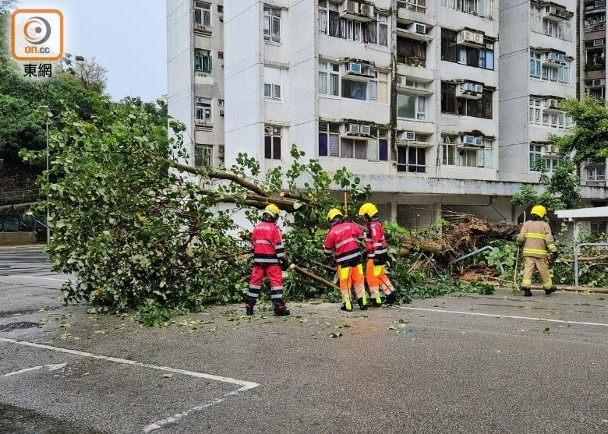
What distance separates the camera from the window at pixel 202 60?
32531 millimetres

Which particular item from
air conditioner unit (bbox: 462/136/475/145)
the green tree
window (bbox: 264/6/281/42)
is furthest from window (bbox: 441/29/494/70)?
window (bbox: 264/6/281/42)

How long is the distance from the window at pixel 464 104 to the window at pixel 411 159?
290 cm

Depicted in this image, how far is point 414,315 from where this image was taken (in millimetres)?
8984

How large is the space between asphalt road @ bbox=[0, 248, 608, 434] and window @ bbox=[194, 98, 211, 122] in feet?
80.0

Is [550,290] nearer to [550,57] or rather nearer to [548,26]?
[550,57]

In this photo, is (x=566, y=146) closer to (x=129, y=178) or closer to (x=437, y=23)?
(x=437, y=23)

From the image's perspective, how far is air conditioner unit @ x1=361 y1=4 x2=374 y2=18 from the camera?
28000 mm

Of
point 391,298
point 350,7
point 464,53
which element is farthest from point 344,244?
point 464,53

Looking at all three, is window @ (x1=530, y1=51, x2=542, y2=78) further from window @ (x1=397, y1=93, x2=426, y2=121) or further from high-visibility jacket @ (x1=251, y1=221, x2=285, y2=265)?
high-visibility jacket @ (x1=251, y1=221, x2=285, y2=265)

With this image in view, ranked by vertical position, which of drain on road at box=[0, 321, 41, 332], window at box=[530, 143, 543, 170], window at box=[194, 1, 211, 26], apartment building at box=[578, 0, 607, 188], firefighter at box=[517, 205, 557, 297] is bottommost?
drain on road at box=[0, 321, 41, 332]

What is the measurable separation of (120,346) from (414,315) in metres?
4.43

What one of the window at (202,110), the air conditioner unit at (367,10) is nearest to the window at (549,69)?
the air conditioner unit at (367,10)

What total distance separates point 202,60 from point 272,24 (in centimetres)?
669

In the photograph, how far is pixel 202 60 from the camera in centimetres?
3266
